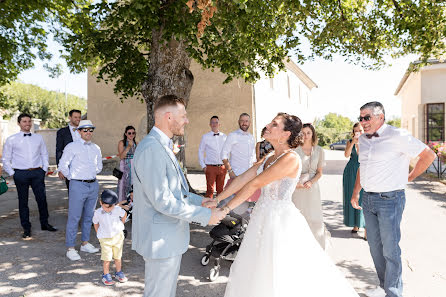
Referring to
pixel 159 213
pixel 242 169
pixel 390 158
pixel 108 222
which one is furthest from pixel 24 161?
pixel 390 158

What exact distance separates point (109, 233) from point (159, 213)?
2.22 metres

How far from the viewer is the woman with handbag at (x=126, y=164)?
24.8 ft

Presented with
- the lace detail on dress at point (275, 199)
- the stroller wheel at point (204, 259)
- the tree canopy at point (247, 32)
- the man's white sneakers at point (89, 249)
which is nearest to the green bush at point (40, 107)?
the tree canopy at point (247, 32)

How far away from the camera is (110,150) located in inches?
819

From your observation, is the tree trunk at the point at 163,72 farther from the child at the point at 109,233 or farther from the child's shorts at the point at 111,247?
the child's shorts at the point at 111,247

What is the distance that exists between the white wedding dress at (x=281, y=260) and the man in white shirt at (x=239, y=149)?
4228 millimetres

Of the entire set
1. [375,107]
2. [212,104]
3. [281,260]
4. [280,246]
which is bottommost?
[281,260]

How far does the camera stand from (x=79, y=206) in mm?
5570

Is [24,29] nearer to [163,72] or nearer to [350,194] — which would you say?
[163,72]

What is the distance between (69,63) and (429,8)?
417 inches

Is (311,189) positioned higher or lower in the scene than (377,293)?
higher

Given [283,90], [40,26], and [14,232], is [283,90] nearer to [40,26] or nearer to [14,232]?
[40,26]

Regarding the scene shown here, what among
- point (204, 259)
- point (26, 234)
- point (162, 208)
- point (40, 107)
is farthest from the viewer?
point (40, 107)

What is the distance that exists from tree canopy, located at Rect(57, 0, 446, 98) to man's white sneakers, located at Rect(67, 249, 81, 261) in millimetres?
4210
